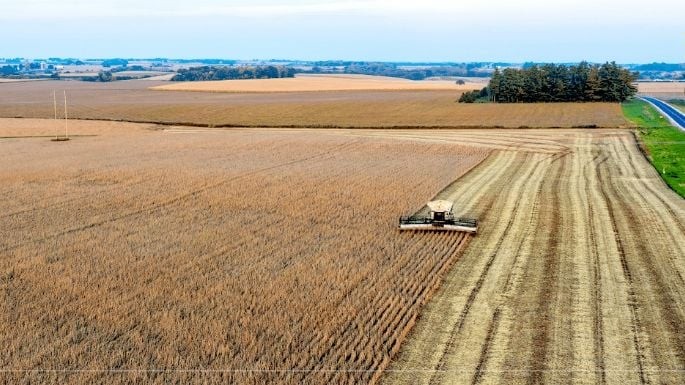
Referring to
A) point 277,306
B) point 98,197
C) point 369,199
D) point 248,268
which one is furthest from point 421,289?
point 98,197

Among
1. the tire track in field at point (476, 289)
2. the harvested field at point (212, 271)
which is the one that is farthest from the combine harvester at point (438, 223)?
the tire track in field at point (476, 289)

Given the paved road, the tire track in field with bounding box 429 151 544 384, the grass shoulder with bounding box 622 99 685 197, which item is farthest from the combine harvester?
the paved road

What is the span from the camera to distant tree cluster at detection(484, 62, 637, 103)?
376 ft

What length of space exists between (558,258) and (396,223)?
734cm

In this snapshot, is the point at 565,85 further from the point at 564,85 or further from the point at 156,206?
the point at 156,206

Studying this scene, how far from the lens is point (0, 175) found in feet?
140

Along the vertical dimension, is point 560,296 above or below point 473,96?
below

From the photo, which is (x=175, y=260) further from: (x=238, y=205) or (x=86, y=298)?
(x=238, y=205)

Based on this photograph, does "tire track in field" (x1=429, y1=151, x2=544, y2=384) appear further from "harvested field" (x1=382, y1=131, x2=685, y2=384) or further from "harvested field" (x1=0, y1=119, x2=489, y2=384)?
"harvested field" (x1=0, y1=119, x2=489, y2=384)

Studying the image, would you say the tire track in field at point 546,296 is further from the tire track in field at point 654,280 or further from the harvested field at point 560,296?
the tire track in field at point 654,280

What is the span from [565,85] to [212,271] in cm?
10394

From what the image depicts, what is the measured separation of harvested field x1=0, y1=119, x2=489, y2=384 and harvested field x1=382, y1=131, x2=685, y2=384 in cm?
107

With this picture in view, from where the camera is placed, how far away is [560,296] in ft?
65.8

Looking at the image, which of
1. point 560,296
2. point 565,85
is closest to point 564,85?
point 565,85
